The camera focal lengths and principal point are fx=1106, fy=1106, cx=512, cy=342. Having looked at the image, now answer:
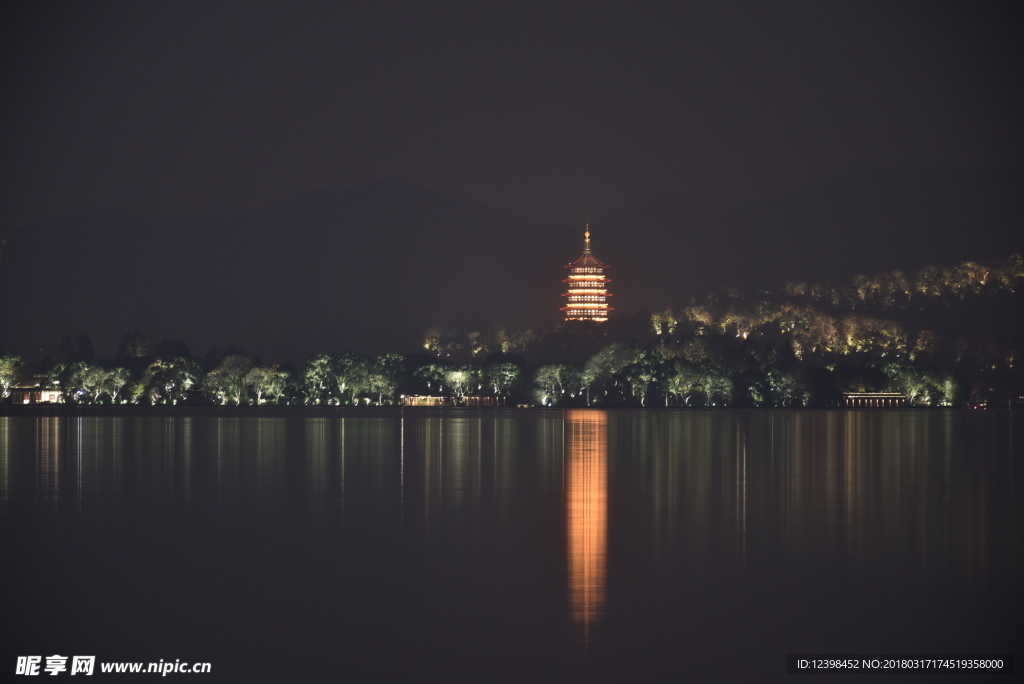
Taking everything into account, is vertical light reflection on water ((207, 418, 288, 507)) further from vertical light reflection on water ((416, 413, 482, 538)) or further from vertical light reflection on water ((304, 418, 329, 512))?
vertical light reflection on water ((416, 413, 482, 538))

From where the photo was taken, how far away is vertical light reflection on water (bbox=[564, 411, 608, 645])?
17.1 m

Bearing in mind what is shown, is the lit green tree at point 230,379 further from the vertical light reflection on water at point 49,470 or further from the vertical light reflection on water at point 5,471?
the vertical light reflection on water at point 5,471

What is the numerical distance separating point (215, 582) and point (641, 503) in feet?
46.6

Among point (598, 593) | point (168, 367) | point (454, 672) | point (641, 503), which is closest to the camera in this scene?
point (454, 672)

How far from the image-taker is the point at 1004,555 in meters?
21.8

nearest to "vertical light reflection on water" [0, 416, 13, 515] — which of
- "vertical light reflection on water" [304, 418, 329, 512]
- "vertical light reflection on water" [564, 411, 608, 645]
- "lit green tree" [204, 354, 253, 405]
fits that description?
"vertical light reflection on water" [304, 418, 329, 512]

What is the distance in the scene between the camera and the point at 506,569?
20453 millimetres

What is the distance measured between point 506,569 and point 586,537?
13.1 feet

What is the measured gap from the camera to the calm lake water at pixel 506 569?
49.8ft

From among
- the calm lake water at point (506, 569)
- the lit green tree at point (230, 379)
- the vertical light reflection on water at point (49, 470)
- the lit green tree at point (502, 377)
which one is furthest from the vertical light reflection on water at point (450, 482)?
the lit green tree at point (230, 379)

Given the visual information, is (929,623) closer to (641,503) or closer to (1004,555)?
(1004,555)

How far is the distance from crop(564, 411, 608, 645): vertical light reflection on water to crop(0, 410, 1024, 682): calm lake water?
10 cm

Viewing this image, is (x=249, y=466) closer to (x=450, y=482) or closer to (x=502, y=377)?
(x=450, y=482)

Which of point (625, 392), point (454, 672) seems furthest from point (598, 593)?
point (625, 392)
